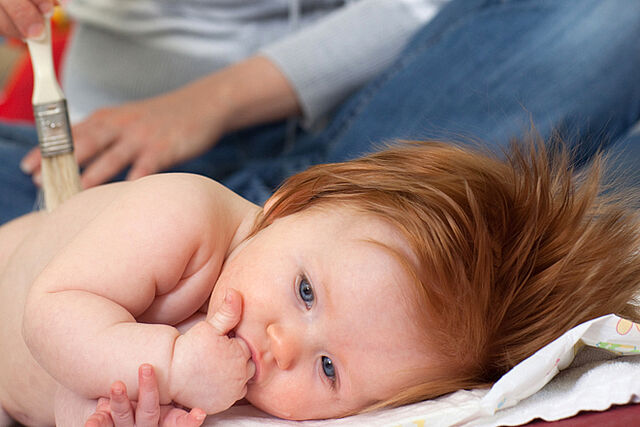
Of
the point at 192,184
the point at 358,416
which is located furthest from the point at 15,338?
the point at 358,416

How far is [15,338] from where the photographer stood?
33.1 inches

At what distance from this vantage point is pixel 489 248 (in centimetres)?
76

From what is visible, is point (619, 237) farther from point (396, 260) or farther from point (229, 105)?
point (229, 105)

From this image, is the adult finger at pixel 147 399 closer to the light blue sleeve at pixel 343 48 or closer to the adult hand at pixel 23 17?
the adult hand at pixel 23 17

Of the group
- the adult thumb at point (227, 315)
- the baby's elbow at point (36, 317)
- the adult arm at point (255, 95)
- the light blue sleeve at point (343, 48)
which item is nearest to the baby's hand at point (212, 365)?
the adult thumb at point (227, 315)

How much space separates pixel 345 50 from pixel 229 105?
0.88ft

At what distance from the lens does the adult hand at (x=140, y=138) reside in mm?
1288

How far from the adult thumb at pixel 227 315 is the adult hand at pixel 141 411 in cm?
8

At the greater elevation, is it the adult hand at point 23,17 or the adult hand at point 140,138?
the adult hand at point 23,17

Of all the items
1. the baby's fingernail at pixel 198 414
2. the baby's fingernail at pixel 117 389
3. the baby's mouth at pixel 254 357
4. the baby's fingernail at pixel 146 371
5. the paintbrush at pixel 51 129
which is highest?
the paintbrush at pixel 51 129

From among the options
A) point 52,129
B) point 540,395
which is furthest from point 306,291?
point 52,129

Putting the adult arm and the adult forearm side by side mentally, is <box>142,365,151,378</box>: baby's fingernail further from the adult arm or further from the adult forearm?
the adult arm

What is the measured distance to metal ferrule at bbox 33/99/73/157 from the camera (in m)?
0.99

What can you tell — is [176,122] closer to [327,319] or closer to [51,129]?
[51,129]
